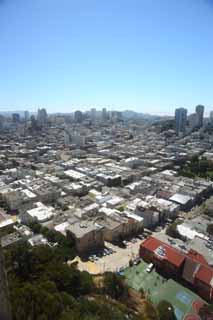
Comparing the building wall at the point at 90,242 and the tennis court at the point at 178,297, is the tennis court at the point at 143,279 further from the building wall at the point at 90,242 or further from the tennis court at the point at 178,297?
the building wall at the point at 90,242

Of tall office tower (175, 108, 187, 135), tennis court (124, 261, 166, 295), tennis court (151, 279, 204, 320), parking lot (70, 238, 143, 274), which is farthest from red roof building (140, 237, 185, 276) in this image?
tall office tower (175, 108, 187, 135)

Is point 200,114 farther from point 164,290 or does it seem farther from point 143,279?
point 164,290

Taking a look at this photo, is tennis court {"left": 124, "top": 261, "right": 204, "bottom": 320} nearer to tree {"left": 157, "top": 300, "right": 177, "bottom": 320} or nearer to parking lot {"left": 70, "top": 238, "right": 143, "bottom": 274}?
tree {"left": 157, "top": 300, "right": 177, "bottom": 320}

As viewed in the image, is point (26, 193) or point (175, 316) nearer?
point (175, 316)

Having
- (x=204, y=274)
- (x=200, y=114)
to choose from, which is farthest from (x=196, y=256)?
(x=200, y=114)

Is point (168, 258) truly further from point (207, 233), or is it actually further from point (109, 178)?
point (109, 178)

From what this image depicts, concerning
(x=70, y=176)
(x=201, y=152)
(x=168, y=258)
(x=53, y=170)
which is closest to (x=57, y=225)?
(x=168, y=258)
